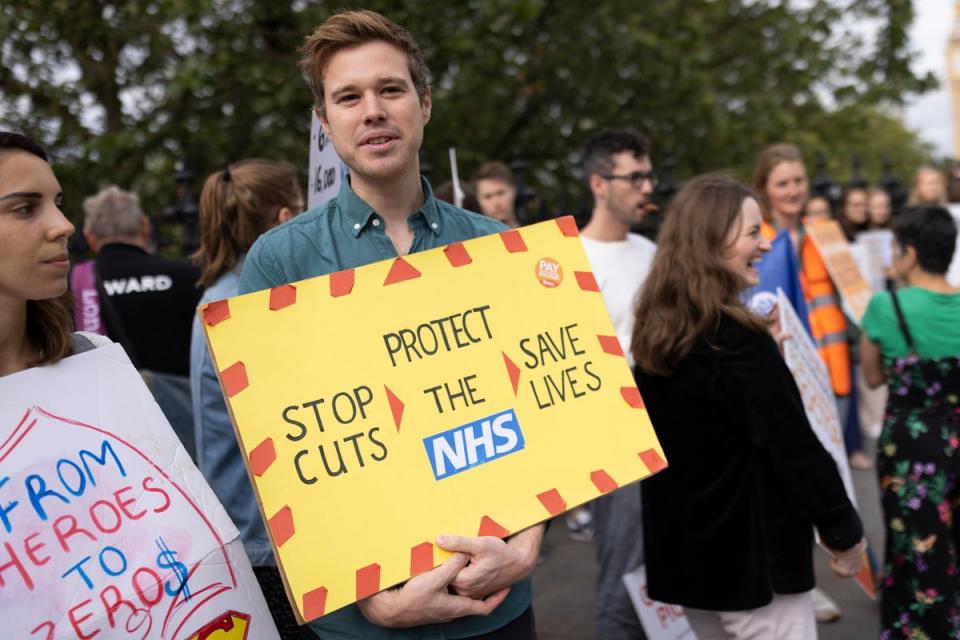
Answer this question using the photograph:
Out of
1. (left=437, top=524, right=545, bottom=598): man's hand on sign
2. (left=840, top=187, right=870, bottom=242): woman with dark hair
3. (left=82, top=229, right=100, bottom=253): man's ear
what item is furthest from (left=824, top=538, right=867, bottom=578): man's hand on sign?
(left=840, top=187, right=870, bottom=242): woman with dark hair

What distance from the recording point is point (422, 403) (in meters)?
1.88

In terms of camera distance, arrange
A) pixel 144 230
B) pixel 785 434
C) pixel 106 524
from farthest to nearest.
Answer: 1. pixel 144 230
2. pixel 785 434
3. pixel 106 524

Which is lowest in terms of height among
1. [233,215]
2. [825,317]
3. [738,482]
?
[738,482]

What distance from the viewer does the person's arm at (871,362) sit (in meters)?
4.04

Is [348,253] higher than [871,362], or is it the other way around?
[348,253]

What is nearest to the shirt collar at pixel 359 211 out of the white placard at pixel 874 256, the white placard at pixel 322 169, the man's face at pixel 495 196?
the white placard at pixel 322 169

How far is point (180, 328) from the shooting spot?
13.3ft

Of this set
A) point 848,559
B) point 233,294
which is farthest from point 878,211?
point 233,294

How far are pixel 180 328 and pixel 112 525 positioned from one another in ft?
8.12

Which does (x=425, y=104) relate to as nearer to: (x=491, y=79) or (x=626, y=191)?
(x=626, y=191)

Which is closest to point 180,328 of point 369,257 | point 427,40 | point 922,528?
point 369,257

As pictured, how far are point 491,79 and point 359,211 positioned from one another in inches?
278

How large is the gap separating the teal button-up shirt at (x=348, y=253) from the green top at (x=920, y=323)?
93.3 inches

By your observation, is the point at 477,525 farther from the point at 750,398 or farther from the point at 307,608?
the point at 750,398
